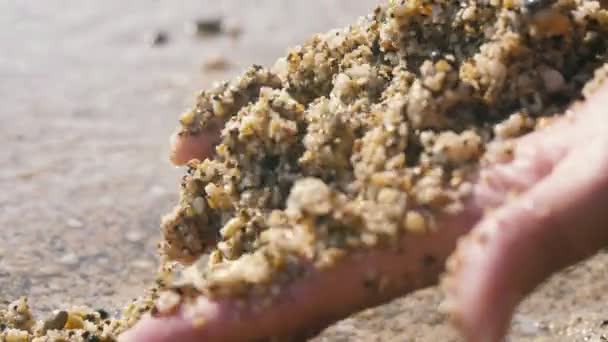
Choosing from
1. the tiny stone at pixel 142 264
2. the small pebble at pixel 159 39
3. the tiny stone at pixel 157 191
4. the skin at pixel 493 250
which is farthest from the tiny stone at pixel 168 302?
the small pebble at pixel 159 39

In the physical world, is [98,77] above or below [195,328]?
above

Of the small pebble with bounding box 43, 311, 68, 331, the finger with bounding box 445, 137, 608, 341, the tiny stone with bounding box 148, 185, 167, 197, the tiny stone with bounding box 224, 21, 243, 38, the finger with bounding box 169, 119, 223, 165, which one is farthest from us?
the tiny stone with bounding box 224, 21, 243, 38

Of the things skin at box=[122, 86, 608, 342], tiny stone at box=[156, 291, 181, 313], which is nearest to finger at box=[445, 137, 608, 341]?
skin at box=[122, 86, 608, 342]

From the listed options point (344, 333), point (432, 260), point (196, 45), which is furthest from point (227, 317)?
point (196, 45)

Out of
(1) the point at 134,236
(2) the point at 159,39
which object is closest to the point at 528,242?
(1) the point at 134,236

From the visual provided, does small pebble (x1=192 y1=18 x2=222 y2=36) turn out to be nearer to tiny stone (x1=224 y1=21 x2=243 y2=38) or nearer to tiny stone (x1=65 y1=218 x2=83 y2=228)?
tiny stone (x1=224 y1=21 x2=243 y2=38)

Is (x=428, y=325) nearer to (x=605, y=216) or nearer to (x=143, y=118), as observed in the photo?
(x=605, y=216)

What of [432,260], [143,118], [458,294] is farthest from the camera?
[143,118]
